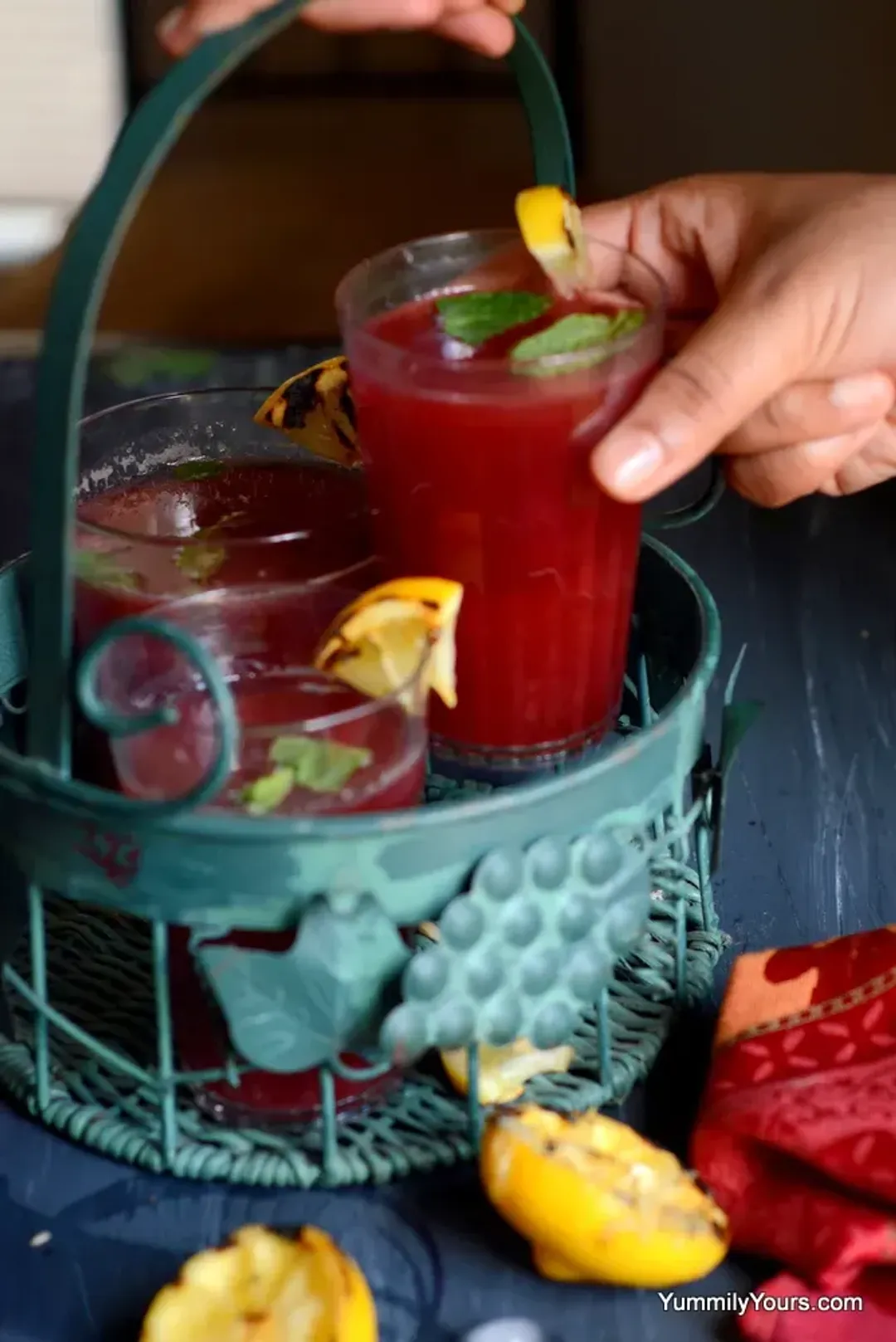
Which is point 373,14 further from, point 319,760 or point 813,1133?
point 813,1133

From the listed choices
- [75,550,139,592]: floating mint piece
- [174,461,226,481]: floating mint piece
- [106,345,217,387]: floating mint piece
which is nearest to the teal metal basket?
[75,550,139,592]: floating mint piece

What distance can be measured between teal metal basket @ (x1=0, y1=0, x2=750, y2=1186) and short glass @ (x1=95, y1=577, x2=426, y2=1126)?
1 centimetres

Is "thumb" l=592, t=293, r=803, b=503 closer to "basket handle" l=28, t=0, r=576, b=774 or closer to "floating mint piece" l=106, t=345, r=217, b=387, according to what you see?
"basket handle" l=28, t=0, r=576, b=774

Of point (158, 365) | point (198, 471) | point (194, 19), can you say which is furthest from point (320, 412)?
point (158, 365)

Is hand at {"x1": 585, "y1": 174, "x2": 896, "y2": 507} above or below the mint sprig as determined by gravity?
above

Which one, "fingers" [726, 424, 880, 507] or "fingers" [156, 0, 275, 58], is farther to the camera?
"fingers" [726, 424, 880, 507]

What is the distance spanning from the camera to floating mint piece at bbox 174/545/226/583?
62 cm

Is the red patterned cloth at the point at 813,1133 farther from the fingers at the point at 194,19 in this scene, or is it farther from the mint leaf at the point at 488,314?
the fingers at the point at 194,19

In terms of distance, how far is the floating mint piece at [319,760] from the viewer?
1.68 feet

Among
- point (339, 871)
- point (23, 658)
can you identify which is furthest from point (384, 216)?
point (339, 871)

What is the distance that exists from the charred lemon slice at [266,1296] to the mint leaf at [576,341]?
1.05ft

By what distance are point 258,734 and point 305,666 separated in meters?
0.07

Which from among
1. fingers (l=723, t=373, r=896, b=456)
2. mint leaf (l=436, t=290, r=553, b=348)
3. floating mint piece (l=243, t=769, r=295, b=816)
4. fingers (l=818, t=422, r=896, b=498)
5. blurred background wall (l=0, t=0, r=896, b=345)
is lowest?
blurred background wall (l=0, t=0, r=896, b=345)

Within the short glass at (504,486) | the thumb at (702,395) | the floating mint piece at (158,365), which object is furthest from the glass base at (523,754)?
the floating mint piece at (158,365)
